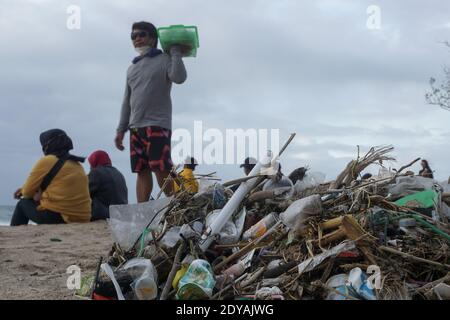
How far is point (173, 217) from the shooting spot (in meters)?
3.10

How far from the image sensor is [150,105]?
16.7 ft

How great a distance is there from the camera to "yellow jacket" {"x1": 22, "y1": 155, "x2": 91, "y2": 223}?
570cm

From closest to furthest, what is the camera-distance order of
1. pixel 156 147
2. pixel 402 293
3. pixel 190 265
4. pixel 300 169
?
pixel 402 293, pixel 190 265, pixel 300 169, pixel 156 147

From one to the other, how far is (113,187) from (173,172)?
3.10m

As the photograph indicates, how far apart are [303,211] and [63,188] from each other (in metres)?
3.55

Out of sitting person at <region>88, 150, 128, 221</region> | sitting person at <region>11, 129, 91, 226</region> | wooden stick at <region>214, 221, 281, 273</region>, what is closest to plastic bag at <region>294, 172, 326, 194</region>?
wooden stick at <region>214, 221, 281, 273</region>

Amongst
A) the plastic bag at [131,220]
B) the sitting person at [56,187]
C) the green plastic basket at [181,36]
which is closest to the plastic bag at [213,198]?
the plastic bag at [131,220]

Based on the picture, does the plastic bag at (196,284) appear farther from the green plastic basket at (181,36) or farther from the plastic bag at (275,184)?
the green plastic basket at (181,36)

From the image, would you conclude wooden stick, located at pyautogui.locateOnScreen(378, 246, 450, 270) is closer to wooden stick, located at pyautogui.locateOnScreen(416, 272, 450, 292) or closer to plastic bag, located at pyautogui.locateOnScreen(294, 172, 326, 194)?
wooden stick, located at pyautogui.locateOnScreen(416, 272, 450, 292)

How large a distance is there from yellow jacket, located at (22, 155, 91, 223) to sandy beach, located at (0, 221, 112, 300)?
0.80ft

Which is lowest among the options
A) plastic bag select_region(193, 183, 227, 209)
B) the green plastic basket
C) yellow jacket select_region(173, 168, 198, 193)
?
plastic bag select_region(193, 183, 227, 209)

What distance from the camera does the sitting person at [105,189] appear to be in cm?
627
